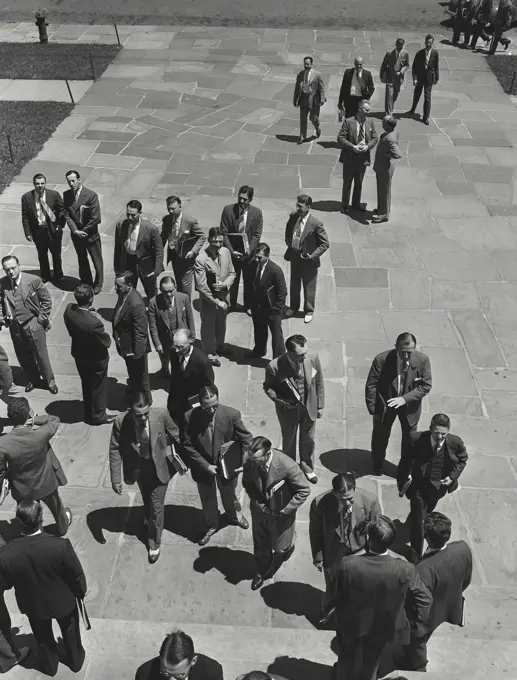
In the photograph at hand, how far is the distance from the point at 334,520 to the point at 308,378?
162cm

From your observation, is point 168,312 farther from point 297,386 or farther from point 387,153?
point 387,153

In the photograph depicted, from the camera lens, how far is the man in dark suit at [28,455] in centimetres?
607

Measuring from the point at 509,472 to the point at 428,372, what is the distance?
159 centimetres

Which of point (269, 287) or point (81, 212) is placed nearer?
point (269, 287)

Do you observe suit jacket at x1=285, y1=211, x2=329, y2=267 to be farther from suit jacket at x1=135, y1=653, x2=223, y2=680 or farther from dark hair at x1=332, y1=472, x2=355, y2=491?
suit jacket at x1=135, y1=653, x2=223, y2=680

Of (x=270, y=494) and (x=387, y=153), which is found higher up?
(x=387, y=153)

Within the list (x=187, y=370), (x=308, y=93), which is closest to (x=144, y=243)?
(x=187, y=370)

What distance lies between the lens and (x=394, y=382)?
22.5 feet

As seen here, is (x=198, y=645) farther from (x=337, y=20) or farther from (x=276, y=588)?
(x=337, y=20)

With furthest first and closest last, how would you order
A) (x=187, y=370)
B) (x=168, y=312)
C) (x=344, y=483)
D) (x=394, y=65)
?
1. (x=394, y=65)
2. (x=168, y=312)
3. (x=187, y=370)
4. (x=344, y=483)

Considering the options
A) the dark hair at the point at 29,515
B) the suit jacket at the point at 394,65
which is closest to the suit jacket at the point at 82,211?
the dark hair at the point at 29,515

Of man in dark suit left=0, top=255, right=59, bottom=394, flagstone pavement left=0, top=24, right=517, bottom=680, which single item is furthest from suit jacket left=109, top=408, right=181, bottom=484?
man in dark suit left=0, top=255, right=59, bottom=394

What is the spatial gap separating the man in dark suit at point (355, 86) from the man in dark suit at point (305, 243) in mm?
5388

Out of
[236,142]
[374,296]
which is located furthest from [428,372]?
[236,142]
